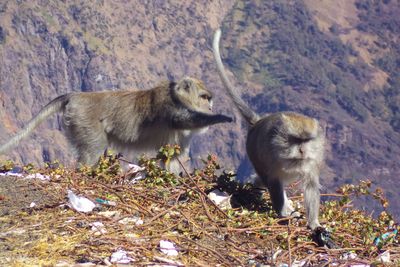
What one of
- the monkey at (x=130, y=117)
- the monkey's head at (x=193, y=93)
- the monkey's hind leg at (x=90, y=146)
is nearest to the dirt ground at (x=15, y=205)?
the monkey's hind leg at (x=90, y=146)

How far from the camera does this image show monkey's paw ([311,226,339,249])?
22.3 ft

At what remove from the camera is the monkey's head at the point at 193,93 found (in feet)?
39.3

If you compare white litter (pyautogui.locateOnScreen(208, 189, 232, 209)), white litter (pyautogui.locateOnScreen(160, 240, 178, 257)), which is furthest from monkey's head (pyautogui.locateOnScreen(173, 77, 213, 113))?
white litter (pyautogui.locateOnScreen(160, 240, 178, 257))

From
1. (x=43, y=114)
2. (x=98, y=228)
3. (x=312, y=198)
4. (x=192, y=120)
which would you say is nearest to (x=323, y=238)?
(x=312, y=198)

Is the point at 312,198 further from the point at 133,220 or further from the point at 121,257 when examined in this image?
the point at 121,257

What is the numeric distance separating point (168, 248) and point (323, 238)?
1539 mm

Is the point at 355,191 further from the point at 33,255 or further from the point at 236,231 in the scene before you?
the point at 33,255

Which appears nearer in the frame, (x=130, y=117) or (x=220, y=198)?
(x=220, y=198)

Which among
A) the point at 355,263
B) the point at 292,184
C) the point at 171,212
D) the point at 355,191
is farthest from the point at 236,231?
the point at 292,184

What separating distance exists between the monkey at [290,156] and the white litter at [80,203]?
81.1 inches

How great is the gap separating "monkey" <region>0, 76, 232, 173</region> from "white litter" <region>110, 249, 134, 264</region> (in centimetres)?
594

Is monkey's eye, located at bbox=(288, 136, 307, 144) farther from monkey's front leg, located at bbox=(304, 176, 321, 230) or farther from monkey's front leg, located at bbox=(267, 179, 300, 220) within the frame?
monkey's front leg, located at bbox=(267, 179, 300, 220)

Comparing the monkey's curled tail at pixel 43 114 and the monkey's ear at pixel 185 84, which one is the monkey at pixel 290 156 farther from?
the monkey's curled tail at pixel 43 114

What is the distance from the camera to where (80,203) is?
22.7ft
